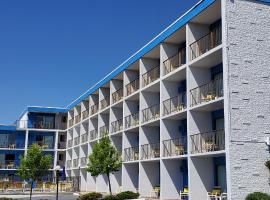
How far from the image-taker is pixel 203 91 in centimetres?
2344

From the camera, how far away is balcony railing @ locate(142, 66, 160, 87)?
30.4 m

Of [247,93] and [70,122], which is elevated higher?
[70,122]

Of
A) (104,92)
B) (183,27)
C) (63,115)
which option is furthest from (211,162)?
(63,115)

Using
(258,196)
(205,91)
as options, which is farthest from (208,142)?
(258,196)

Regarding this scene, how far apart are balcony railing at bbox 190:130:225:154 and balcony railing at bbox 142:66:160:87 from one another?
28.3 feet

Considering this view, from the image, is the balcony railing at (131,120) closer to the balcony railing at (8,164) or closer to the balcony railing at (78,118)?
the balcony railing at (78,118)

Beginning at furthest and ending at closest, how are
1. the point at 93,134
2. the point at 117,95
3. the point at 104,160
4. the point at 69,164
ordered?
the point at 69,164 → the point at 93,134 → the point at 117,95 → the point at 104,160

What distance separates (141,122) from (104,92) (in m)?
11.9

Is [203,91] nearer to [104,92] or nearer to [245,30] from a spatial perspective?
[245,30]

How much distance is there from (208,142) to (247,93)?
372 centimetres

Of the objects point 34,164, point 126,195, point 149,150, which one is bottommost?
point 126,195

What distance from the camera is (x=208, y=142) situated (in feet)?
72.5

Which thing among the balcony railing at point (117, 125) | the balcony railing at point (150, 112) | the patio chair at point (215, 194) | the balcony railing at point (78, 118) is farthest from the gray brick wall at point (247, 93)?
the balcony railing at point (78, 118)

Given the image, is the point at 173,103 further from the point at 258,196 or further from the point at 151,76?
the point at 258,196
